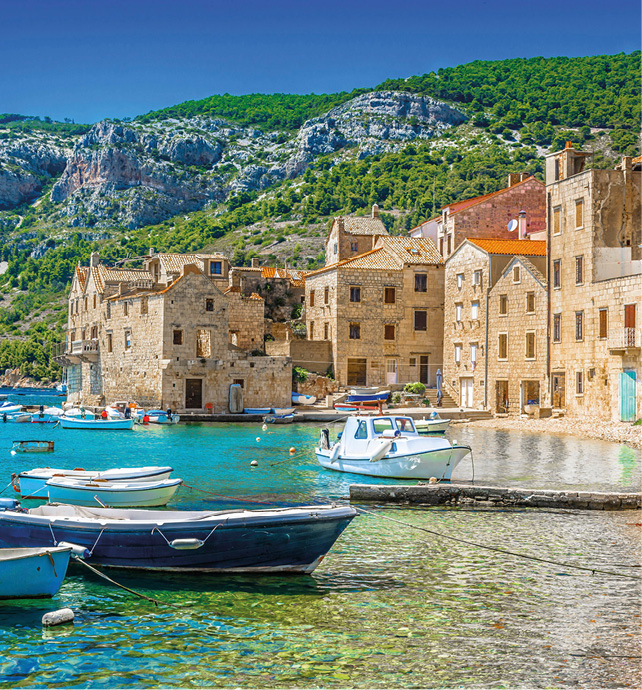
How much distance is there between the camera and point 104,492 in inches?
726

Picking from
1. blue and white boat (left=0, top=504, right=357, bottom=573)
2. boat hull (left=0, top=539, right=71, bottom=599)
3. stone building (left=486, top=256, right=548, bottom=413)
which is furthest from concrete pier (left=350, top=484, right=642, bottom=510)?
stone building (left=486, top=256, right=548, bottom=413)

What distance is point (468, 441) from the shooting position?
124 feet

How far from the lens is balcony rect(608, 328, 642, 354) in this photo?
38812mm

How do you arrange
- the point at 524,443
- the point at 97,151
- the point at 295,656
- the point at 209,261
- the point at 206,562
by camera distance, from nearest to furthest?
the point at 295,656, the point at 206,562, the point at 524,443, the point at 209,261, the point at 97,151

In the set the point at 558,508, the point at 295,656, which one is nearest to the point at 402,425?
the point at 558,508

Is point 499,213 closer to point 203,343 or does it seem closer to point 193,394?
point 203,343

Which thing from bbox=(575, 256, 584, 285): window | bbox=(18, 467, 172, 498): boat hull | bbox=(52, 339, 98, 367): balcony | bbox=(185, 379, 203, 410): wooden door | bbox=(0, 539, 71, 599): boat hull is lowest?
bbox=(0, 539, 71, 599): boat hull

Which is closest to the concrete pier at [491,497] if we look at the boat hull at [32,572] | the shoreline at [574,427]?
the boat hull at [32,572]

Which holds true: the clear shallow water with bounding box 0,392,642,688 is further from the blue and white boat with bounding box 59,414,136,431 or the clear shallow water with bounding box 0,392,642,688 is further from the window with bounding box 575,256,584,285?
the blue and white boat with bounding box 59,414,136,431

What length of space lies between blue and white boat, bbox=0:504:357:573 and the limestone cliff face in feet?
438

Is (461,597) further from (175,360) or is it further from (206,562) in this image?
(175,360)

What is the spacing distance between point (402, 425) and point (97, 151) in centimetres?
15504

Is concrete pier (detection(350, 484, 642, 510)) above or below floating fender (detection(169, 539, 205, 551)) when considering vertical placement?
below

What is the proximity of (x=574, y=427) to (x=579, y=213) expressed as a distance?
11512 millimetres
